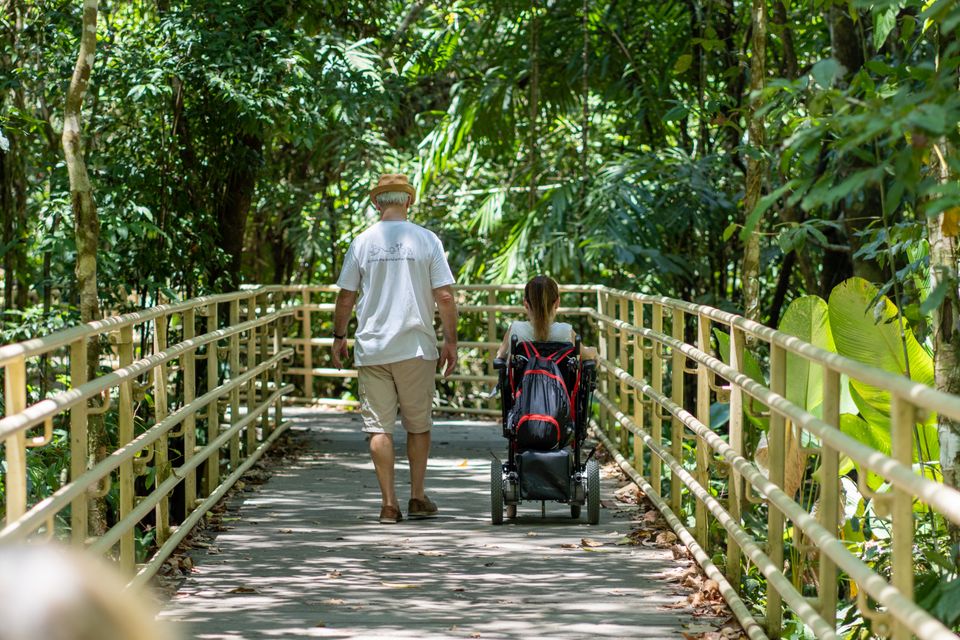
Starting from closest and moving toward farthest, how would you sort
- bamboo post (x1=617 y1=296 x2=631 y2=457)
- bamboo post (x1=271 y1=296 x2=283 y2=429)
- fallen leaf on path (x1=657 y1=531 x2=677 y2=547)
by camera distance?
fallen leaf on path (x1=657 y1=531 x2=677 y2=547) → bamboo post (x1=617 y1=296 x2=631 y2=457) → bamboo post (x1=271 y1=296 x2=283 y2=429)

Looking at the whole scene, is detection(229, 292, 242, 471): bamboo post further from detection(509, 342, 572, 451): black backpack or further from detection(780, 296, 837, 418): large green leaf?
detection(780, 296, 837, 418): large green leaf

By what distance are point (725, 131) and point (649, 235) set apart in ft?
6.83

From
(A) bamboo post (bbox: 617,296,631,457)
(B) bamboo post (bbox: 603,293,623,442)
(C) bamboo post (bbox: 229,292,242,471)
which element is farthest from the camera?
(B) bamboo post (bbox: 603,293,623,442)

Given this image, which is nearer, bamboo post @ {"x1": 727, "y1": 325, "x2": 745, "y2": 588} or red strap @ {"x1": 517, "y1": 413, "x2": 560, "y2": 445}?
bamboo post @ {"x1": 727, "y1": 325, "x2": 745, "y2": 588}

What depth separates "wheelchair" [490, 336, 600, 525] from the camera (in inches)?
270

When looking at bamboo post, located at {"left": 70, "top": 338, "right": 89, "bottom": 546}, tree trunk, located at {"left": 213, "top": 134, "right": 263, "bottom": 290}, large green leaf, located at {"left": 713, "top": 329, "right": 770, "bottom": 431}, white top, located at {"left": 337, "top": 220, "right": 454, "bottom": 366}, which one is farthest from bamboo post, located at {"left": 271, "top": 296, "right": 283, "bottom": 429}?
bamboo post, located at {"left": 70, "top": 338, "right": 89, "bottom": 546}

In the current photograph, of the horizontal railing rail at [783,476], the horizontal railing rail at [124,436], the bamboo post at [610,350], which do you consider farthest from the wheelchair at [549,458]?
the bamboo post at [610,350]

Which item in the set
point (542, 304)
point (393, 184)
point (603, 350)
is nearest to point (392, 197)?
point (393, 184)

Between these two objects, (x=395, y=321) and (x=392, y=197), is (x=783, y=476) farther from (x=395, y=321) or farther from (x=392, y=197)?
(x=392, y=197)

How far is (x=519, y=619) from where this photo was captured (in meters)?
5.14

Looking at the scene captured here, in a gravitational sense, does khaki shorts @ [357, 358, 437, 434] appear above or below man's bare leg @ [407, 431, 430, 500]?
above

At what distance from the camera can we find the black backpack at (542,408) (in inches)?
269

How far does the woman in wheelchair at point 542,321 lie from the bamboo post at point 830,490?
124 inches

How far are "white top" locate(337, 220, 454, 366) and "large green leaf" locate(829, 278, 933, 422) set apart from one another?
2074 mm
